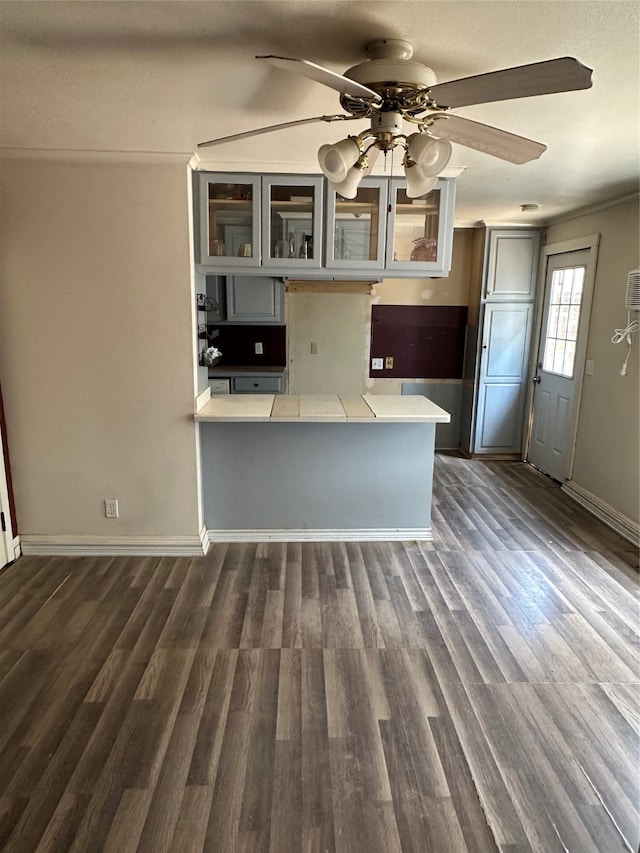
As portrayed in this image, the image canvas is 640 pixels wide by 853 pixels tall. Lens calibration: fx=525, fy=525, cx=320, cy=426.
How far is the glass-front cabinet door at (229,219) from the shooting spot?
3.07 meters

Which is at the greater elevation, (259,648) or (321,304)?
(321,304)

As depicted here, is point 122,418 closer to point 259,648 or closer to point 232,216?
point 232,216

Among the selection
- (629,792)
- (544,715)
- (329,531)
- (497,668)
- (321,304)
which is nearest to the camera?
(629,792)

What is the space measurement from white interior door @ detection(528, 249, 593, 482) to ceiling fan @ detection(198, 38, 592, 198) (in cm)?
295

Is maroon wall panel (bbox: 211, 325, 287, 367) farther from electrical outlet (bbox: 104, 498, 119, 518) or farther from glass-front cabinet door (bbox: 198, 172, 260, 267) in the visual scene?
electrical outlet (bbox: 104, 498, 119, 518)

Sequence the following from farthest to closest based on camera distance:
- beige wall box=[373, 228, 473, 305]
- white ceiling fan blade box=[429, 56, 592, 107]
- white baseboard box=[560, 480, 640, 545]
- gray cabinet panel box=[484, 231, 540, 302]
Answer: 1. beige wall box=[373, 228, 473, 305]
2. gray cabinet panel box=[484, 231, 540, 302]
3. white baseboard box=[560, 480, 640, 545]
4. white ceiling fan blade box=[429, 56, 592, 107]

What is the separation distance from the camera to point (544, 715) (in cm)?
206

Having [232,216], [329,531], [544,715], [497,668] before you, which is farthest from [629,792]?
[232,216]

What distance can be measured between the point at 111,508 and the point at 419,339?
11.6 feet

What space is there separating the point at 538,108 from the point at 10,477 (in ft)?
11.2

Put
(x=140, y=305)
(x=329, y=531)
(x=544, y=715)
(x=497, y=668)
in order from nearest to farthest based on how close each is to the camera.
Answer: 1. (x=544, y=715)
2. (x=497, y=668)
3. (x=140, y=305)
4. (x=329, y=531)

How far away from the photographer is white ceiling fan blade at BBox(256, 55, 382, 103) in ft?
4.39

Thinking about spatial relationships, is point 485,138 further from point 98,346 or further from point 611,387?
point 611,387

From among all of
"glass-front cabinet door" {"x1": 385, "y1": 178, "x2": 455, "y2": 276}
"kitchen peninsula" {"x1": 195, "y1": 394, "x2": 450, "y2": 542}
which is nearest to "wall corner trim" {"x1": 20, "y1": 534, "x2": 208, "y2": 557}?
"kitchen peninsula" {"x1": 195, "y1": 394, "x2": 450, "y2": 542}
